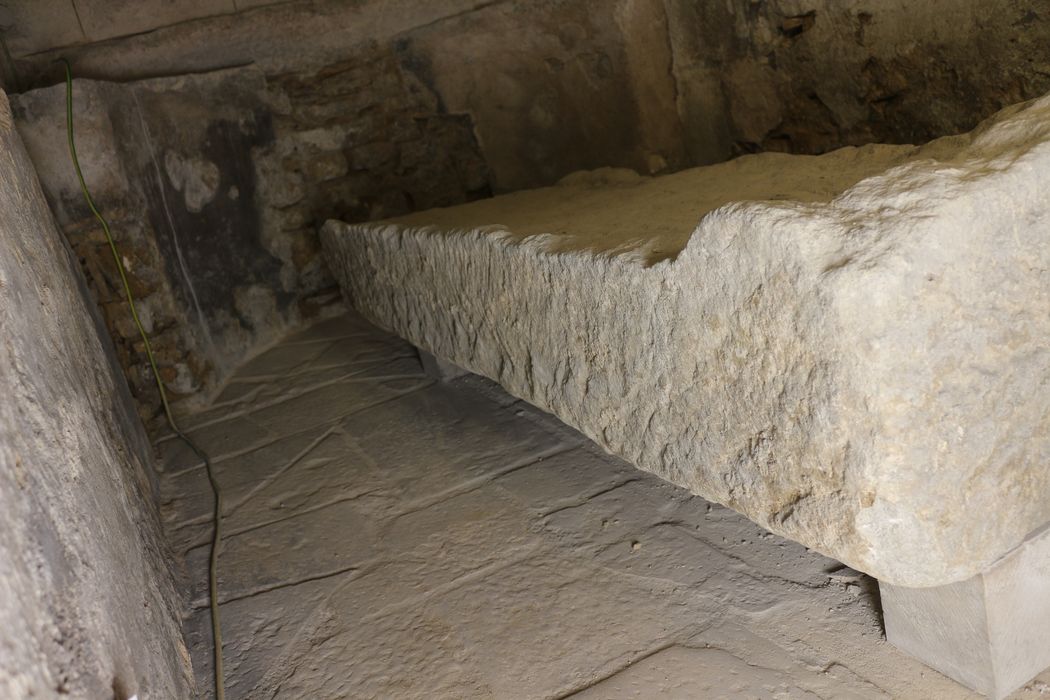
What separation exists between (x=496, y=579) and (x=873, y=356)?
126 centimetres

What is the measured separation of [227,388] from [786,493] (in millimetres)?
3188

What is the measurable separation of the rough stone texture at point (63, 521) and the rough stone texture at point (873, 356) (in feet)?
3.54

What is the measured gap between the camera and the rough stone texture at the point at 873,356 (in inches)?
Answer: 51.9

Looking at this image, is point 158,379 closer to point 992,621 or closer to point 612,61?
point 612,61

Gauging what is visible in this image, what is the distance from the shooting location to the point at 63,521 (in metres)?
1.25

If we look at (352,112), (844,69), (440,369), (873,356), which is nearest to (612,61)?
(352,112)

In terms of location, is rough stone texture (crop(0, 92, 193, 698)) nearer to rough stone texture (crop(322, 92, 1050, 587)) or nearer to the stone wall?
rough stone texture (crop(322, 92, 1050, 587))

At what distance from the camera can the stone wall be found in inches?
142

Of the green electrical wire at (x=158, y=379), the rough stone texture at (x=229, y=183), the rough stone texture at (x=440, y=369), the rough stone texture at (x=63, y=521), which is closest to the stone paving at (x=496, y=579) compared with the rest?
the green electrical wire at (x=158, y=379)

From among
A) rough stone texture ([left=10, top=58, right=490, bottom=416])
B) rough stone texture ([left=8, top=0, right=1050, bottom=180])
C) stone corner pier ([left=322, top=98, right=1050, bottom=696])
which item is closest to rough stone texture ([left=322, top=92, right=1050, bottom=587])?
stone corner pier ([left=322, top=98, right=1050, bottom=696])

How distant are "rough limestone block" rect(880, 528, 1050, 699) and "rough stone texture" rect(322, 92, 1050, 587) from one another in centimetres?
8

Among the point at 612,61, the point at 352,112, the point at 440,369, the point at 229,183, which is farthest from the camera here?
the point at 352,112

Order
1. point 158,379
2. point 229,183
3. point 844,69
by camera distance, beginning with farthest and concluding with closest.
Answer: point 229,183
point 158,379
point 844,69

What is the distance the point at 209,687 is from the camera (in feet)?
6.79
